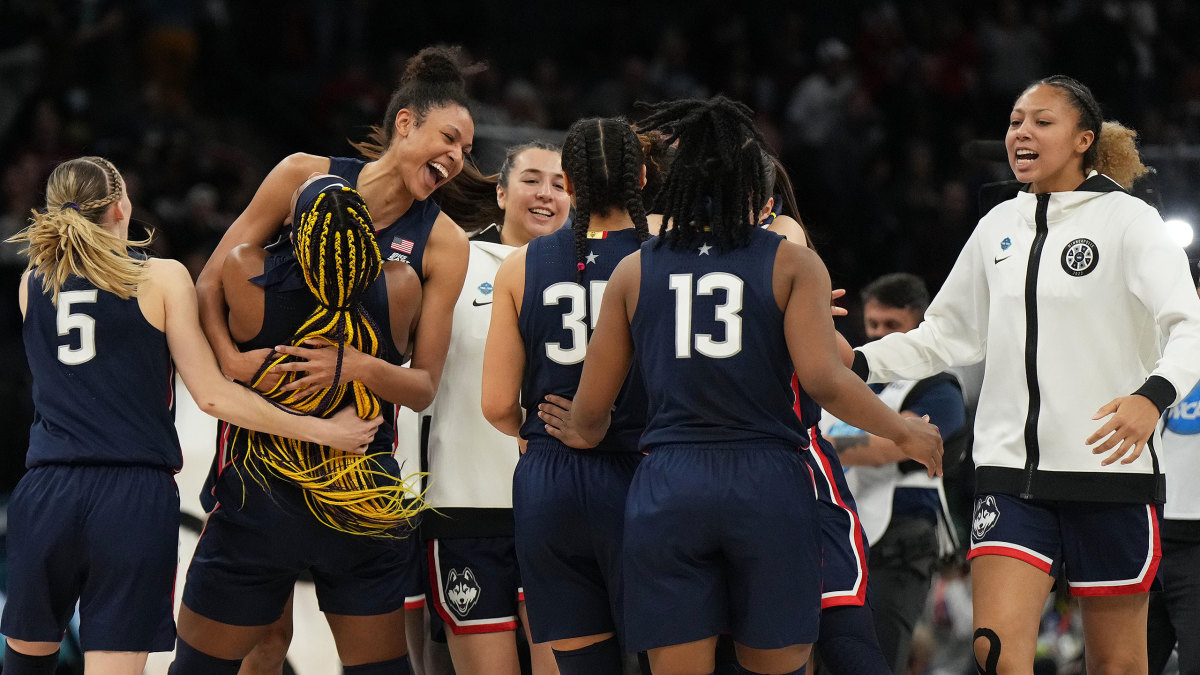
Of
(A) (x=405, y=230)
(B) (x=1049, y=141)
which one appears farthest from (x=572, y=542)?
(B) (x=1049, y=141)

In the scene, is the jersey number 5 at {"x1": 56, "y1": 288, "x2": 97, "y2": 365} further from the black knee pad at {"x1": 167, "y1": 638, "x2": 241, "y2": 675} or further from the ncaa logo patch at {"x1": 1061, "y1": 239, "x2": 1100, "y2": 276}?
the ncaa logo patch at {"x1": 1061, "y1": 239, "x2": 1100, "y2": 276}

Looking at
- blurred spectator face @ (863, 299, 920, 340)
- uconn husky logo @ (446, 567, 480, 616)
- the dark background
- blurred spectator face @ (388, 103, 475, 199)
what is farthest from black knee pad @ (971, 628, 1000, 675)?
the dark background

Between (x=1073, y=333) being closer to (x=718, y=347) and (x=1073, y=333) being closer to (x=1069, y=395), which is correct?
(x=1069, y=395)

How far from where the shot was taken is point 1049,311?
4.25 metres

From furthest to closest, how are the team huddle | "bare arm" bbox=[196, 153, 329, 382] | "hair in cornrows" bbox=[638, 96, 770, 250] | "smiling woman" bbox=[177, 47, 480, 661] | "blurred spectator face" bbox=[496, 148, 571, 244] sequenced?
"blurred spectator face" bbox=[496, 148, 571, 244], "smiling woman" bbox=[177, 47, 480, 661], "bare arm" bbox=[196, 153, 329, 382], the team huddle, "hair in cornrows" bbox=[638, 96, 770, 250]

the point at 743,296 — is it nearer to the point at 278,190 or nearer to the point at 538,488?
the point at 538,488

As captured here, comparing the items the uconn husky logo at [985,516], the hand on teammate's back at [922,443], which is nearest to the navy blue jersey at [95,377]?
the hand on teammate's back at [922,443]

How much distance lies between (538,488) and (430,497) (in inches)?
40.5

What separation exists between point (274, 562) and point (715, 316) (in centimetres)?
162

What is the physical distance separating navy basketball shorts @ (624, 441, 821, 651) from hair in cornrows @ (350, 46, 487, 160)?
1.71 metres

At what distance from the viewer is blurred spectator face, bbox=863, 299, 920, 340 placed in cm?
587

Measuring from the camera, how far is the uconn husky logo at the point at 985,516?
4254 mm

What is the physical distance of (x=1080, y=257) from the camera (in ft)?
14.0

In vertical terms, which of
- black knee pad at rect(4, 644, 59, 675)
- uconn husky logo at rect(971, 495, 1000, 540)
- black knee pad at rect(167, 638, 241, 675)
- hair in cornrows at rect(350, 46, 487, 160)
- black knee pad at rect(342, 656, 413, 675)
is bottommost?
black knee pad at rect(342, 656, 413, 675)
